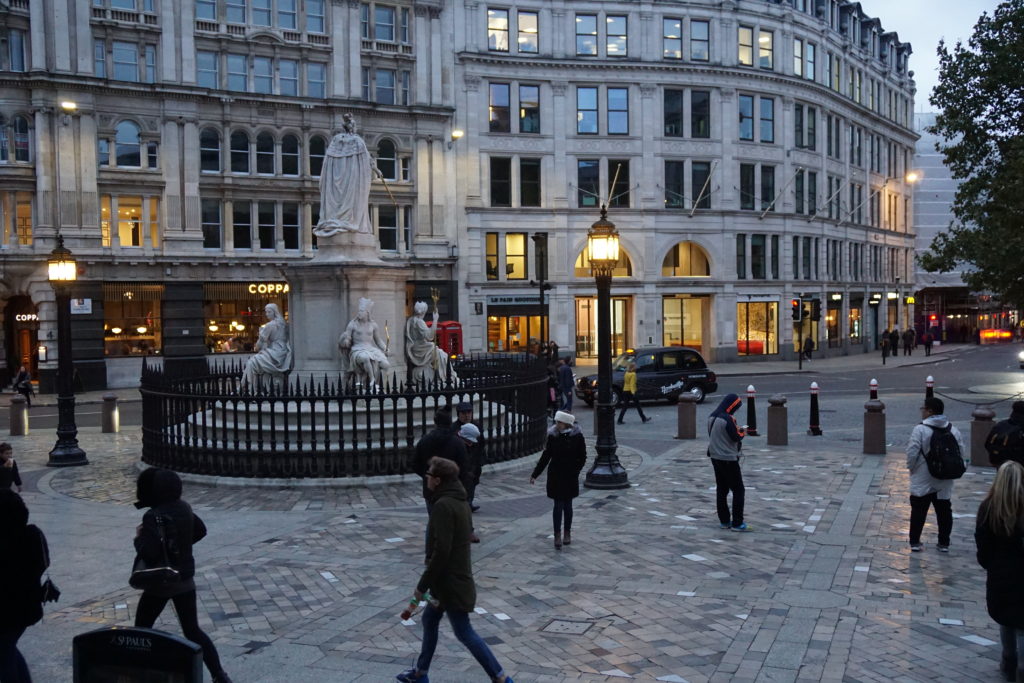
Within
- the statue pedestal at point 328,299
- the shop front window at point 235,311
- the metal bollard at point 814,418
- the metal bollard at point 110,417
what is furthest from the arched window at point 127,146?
the metal bollard at point 814,418

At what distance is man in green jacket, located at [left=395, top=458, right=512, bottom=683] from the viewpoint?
6.09 m

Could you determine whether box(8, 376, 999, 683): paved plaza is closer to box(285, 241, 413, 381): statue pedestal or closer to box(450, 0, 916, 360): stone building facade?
box(285, 241, 413, 381): statue pedestal

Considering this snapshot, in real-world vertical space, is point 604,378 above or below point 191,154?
below

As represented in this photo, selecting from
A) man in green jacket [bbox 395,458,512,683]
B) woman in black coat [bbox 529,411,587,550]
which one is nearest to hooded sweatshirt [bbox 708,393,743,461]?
woman in black coat [bbox 529,411,587,550]

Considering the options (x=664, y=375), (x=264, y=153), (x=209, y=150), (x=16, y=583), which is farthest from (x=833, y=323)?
(x=16, y=583)

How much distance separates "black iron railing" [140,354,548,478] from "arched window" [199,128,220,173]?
2354cm

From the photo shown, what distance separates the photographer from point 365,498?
12.9 m

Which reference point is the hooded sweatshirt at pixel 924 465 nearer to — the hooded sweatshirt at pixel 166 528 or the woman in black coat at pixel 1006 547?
the woman in black coat at pixel 1006 547

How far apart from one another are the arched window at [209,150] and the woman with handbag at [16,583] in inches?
1359

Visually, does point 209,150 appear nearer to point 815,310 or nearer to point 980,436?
point 815,310

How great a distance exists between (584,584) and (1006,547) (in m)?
3.87

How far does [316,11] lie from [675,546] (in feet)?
117

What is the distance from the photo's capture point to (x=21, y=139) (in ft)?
113

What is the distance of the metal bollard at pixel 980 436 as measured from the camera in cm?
1529
